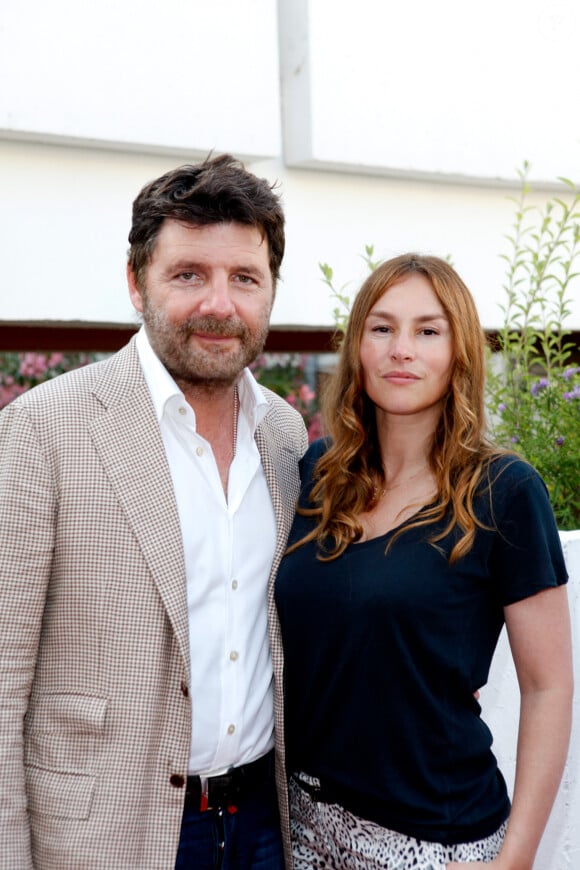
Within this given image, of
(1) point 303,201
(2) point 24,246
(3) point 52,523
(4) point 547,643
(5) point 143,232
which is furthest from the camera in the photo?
(1) point 303,201

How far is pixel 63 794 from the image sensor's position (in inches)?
81.6

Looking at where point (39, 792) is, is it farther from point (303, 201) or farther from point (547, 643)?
point (303, 201)

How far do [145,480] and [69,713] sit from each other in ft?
1.66

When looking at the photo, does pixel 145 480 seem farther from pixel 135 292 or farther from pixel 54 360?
pixel 54 360

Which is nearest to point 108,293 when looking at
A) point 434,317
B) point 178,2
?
point 178,2

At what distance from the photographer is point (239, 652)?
7.52ft

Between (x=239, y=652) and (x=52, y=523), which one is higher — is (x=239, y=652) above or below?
below

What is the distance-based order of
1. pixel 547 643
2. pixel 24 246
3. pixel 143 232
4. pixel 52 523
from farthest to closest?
1. pixel 24 246
2. pixel 143 232
3. pixel 547 643
4. pixel 52 523

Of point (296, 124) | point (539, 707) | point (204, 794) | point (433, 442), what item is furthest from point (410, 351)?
point (296, 124)

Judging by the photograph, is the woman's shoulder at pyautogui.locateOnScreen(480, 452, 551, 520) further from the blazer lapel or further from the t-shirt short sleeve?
the blazer lapel

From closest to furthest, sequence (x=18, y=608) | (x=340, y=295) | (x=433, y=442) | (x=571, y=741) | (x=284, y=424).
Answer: (x=18, y=608)
(x=433, y=442)
(x=284, y=424)
(x=571, y=741)
(x=340, y=295)

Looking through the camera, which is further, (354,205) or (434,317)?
(354,205)

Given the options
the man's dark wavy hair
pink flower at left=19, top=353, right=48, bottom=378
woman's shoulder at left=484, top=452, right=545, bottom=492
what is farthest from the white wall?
pink flower at left=19, top=353, right=48, bottom=378

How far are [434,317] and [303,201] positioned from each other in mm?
1790
